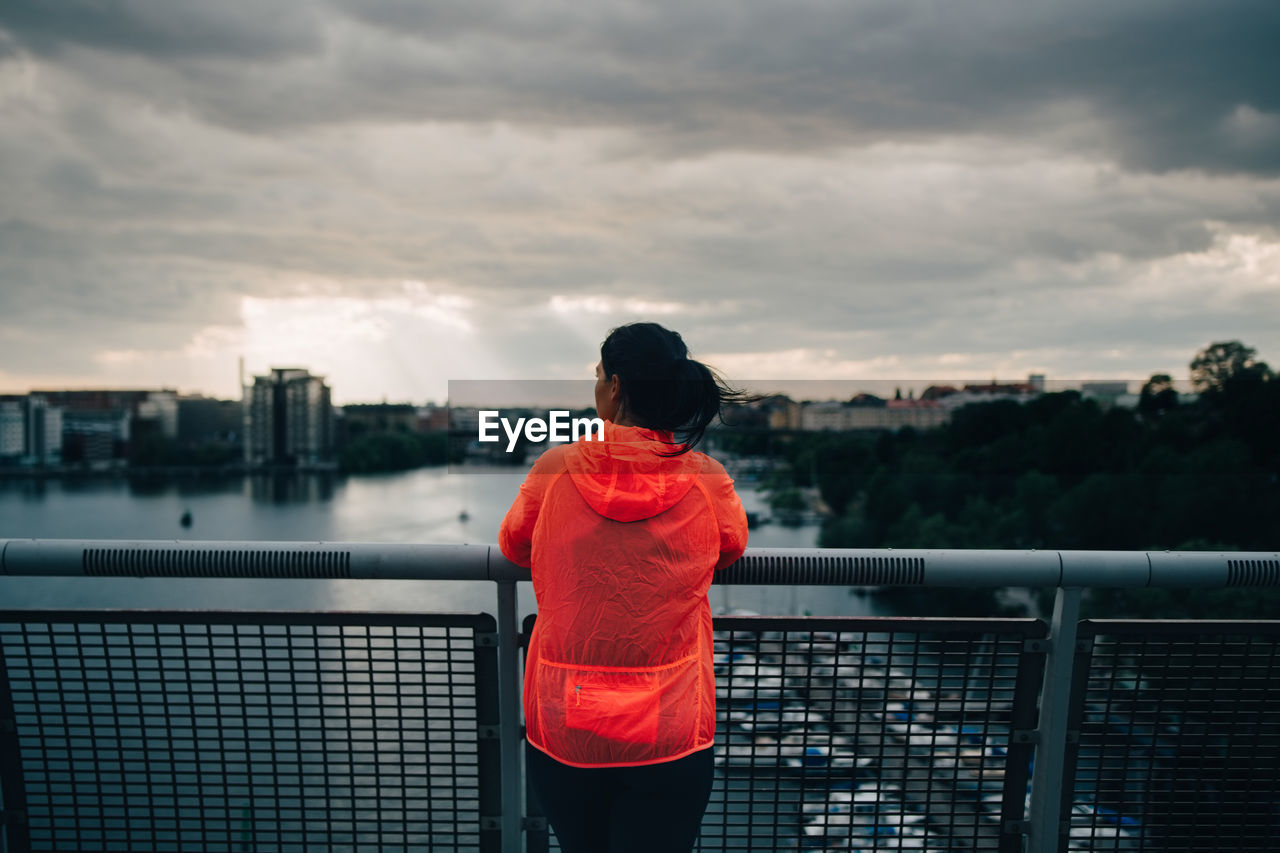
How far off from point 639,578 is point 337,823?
4.16 feet

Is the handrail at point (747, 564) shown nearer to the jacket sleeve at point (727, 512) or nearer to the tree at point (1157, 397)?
the jacket sleeve at point (727, 512)

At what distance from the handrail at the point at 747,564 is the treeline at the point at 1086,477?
31.3 meters

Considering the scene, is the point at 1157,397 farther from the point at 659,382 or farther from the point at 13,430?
the point at 13,430

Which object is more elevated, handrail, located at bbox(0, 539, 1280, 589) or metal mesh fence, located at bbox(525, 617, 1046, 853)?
handrail, located at bbox(0, 539, 1280, 589)

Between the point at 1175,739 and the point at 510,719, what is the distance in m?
1.53

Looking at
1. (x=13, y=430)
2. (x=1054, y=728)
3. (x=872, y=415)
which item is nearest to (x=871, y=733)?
(x=1054, y=728)

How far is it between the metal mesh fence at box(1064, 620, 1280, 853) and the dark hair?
1.14 m

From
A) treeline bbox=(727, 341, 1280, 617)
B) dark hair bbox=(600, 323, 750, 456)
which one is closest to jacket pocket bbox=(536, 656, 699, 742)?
dark hair bbox=(600, 323, 750, 456)

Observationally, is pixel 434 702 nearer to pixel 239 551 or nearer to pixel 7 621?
pixel 239 551

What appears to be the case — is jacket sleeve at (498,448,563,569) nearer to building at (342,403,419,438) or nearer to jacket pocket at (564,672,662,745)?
jacket pocket at (564,672,662,745)

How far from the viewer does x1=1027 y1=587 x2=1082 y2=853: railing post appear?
1.82m

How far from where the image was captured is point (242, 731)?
1854 mm

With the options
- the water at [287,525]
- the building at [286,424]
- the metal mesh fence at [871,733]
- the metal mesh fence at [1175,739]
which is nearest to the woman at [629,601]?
the metal mesh fence at [871,733]

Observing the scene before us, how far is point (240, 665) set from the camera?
72.6 inches
